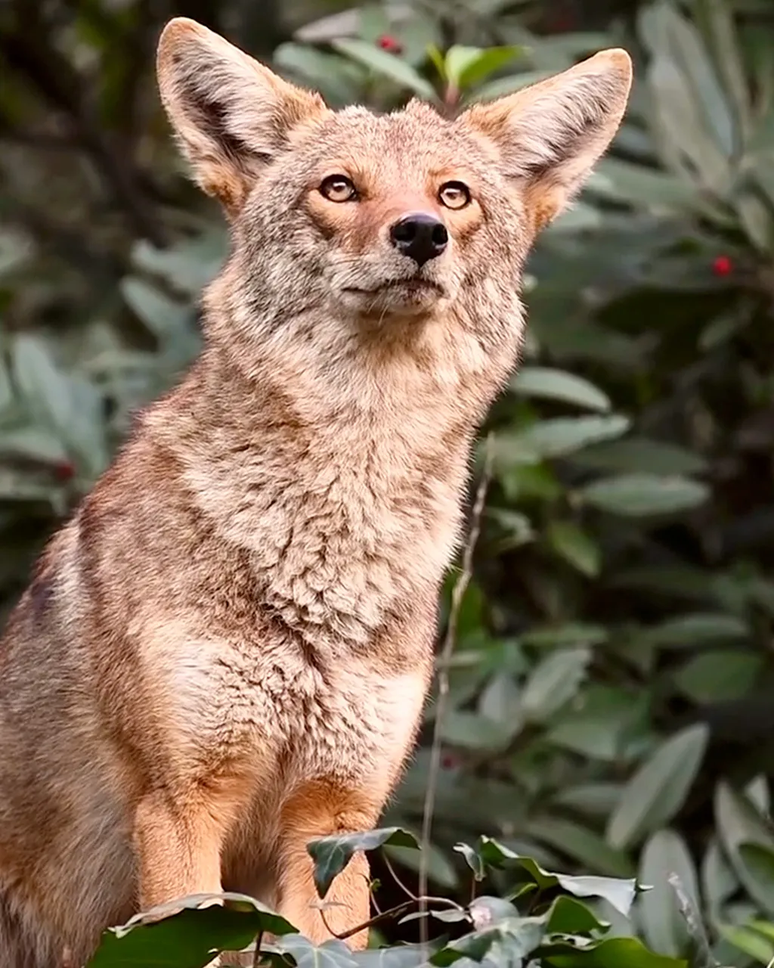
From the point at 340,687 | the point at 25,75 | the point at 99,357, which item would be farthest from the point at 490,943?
the point at 25,75

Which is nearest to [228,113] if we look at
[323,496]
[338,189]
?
[338,189]

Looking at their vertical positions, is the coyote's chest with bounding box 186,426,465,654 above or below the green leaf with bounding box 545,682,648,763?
above

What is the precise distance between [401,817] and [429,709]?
413mm

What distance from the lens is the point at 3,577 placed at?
7.64 metres

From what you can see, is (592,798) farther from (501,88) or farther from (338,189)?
(338,189)

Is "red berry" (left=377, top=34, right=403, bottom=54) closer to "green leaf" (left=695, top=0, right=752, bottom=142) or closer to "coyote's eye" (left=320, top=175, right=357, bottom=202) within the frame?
"green leaf" (left=695, top=0, right=752, bottom=142)

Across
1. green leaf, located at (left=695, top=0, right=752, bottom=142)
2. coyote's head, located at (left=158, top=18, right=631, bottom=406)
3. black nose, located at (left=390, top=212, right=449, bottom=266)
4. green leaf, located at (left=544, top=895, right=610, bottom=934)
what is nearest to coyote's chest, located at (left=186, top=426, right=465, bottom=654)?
coyote's head, located at (left=158, top=18, right=631, bottom=406)

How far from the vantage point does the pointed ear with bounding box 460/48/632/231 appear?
5504 millimetres

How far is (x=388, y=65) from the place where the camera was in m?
6.70

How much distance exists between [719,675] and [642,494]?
2.54ft

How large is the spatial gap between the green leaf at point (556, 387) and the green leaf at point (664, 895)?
1541 mm

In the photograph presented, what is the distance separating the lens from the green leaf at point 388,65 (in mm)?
6652

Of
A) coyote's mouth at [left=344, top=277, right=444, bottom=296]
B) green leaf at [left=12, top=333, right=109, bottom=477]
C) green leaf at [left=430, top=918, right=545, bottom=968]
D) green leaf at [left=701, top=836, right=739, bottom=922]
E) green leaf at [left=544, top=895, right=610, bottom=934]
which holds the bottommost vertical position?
green leaf at [left=701, top=836, right=739, bottom=922]

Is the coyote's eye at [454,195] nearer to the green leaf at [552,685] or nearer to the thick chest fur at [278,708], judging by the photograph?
the thick chest fur at [278,708]
